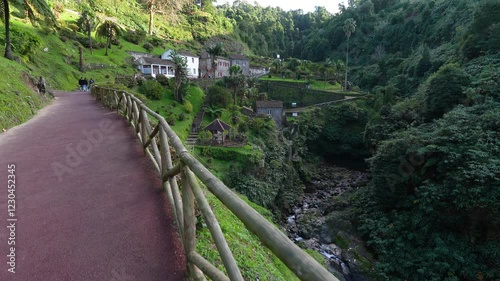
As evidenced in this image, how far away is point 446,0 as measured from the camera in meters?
67.0

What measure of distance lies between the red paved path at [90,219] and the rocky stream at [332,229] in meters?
13.7

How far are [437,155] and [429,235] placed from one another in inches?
201

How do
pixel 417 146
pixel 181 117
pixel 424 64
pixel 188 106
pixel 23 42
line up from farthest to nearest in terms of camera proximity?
pixel 424 64 < pixel 188 106 < pixel 181 117 < pixel 23 42 < pixel 417 146

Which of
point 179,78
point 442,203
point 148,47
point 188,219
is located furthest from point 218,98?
point 188,219

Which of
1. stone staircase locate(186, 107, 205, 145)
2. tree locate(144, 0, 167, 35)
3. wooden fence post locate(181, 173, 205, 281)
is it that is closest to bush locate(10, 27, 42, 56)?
stone staircase locate(186, 107, 205, 145)

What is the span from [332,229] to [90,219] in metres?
19.5

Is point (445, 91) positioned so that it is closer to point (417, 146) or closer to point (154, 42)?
point (417, 146)

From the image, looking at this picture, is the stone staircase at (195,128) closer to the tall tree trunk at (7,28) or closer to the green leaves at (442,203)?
the tall tree trunk at (7,28)

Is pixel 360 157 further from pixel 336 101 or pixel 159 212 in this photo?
pixel 159 212

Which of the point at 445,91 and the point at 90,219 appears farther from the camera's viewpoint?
the point at 445,91

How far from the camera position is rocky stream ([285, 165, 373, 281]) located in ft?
56.1

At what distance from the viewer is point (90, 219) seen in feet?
14.2

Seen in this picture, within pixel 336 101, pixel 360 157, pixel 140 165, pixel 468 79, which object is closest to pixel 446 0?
pixel 336 101

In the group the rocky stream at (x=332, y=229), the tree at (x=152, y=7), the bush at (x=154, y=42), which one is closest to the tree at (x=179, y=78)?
the rocky stream at (x=332, y=229)
